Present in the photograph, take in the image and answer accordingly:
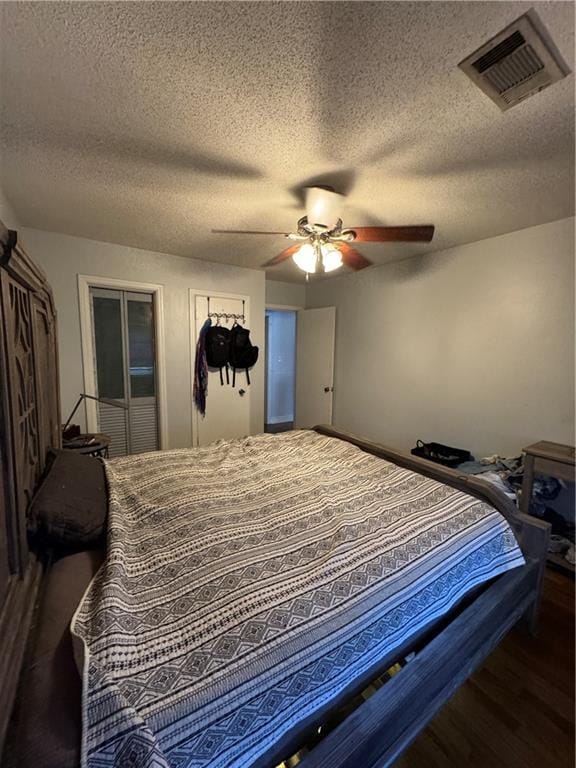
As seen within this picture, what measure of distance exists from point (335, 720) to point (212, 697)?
74 cm

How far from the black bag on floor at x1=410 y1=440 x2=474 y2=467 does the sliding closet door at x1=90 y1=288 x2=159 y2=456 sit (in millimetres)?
2767

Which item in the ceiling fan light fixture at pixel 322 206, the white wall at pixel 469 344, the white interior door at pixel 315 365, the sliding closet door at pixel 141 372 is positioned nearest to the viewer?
the ceiling fan light fixture at pixel 322 206

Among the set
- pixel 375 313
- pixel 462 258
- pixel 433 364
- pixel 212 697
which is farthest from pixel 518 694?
pixel 375 313

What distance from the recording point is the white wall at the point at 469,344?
238 centimetres

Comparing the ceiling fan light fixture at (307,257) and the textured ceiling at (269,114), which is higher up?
the textured ceiling at (269,114)

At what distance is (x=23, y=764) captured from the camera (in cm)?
60

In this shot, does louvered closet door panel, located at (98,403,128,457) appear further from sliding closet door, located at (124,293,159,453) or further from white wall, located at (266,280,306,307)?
white wall, located at (266,280,306,307)

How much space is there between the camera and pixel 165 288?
10.8 ft

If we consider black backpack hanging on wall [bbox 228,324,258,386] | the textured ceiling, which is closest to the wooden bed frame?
the textured ceiling

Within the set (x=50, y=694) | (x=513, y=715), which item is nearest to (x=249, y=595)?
(x=50, y=694)

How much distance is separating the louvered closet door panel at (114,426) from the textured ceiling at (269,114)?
1.77 m

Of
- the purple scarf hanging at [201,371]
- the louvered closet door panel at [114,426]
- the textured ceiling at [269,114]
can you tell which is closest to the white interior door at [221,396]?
the purple scarf hanging at [201,371]

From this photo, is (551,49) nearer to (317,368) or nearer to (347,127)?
(347,127)

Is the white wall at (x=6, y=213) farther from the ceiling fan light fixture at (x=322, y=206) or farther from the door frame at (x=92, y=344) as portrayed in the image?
the ceiling fan light fixture at (x=322, y=206)
